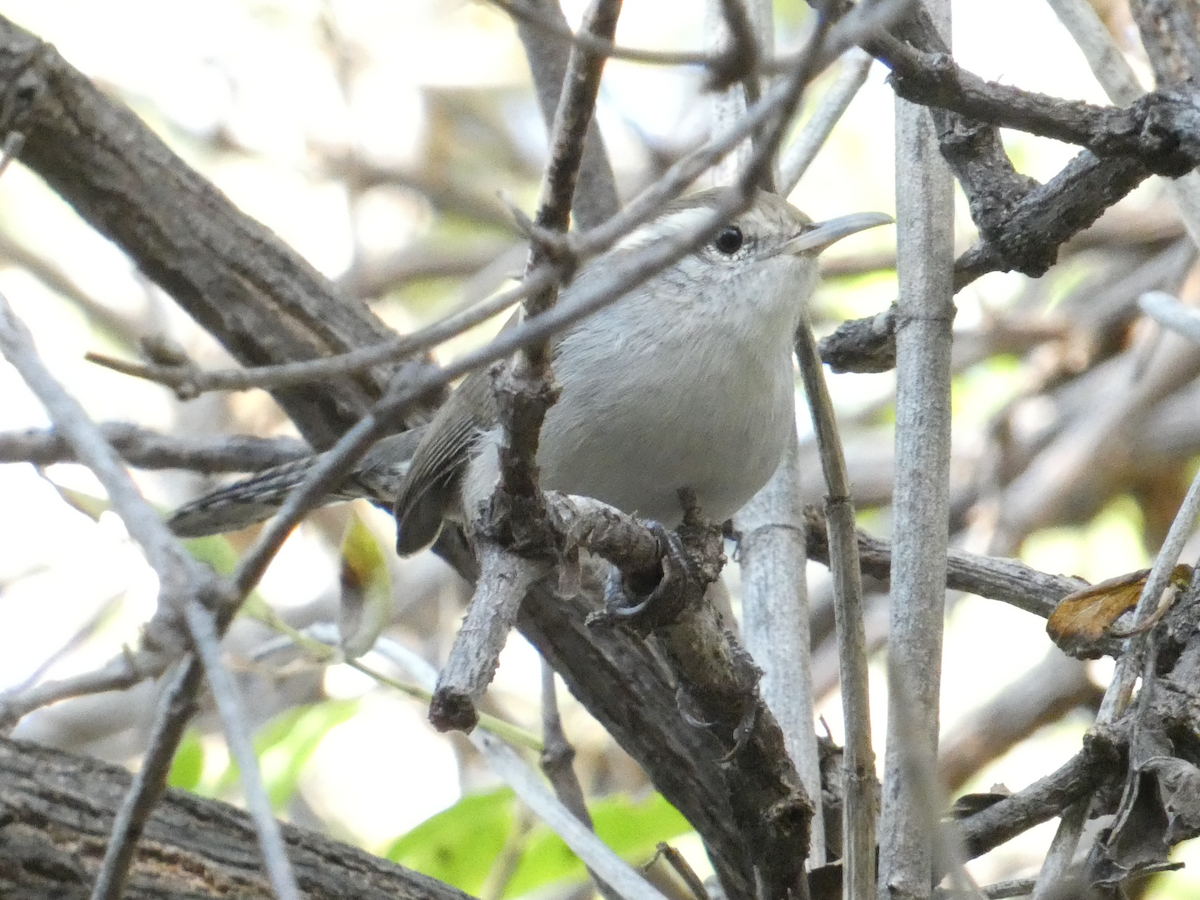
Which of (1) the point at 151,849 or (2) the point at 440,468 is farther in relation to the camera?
(2) the point at 440,468

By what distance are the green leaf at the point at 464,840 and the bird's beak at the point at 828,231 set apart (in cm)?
144

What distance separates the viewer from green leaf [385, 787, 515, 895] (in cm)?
308

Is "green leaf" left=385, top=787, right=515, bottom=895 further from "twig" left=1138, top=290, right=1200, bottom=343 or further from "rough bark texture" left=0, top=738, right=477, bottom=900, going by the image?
"twig" left=1138, top=290, right=1200, bottom=343

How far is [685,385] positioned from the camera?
2783 millimetres

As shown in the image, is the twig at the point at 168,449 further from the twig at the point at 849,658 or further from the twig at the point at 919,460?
the twig at the point at 919,460

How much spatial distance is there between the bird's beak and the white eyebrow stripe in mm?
267

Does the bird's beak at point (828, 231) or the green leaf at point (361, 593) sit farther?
the bird's beak at point (828, 231)

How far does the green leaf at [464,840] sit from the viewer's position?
121 inches

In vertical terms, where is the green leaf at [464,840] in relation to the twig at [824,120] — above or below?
below

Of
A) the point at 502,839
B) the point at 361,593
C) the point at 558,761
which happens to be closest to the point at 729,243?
the point at 361,593

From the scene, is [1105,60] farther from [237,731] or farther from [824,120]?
[237,731]

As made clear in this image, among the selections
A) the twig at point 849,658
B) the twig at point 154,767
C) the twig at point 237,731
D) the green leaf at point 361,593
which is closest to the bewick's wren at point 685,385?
the green leaf at point 361,593

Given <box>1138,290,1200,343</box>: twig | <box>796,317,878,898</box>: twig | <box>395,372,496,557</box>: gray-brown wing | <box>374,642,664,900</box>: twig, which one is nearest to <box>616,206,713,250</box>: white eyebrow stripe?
→ <box>395,372,496,557</box>: gray-brown wing

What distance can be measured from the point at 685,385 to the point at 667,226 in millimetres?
740
